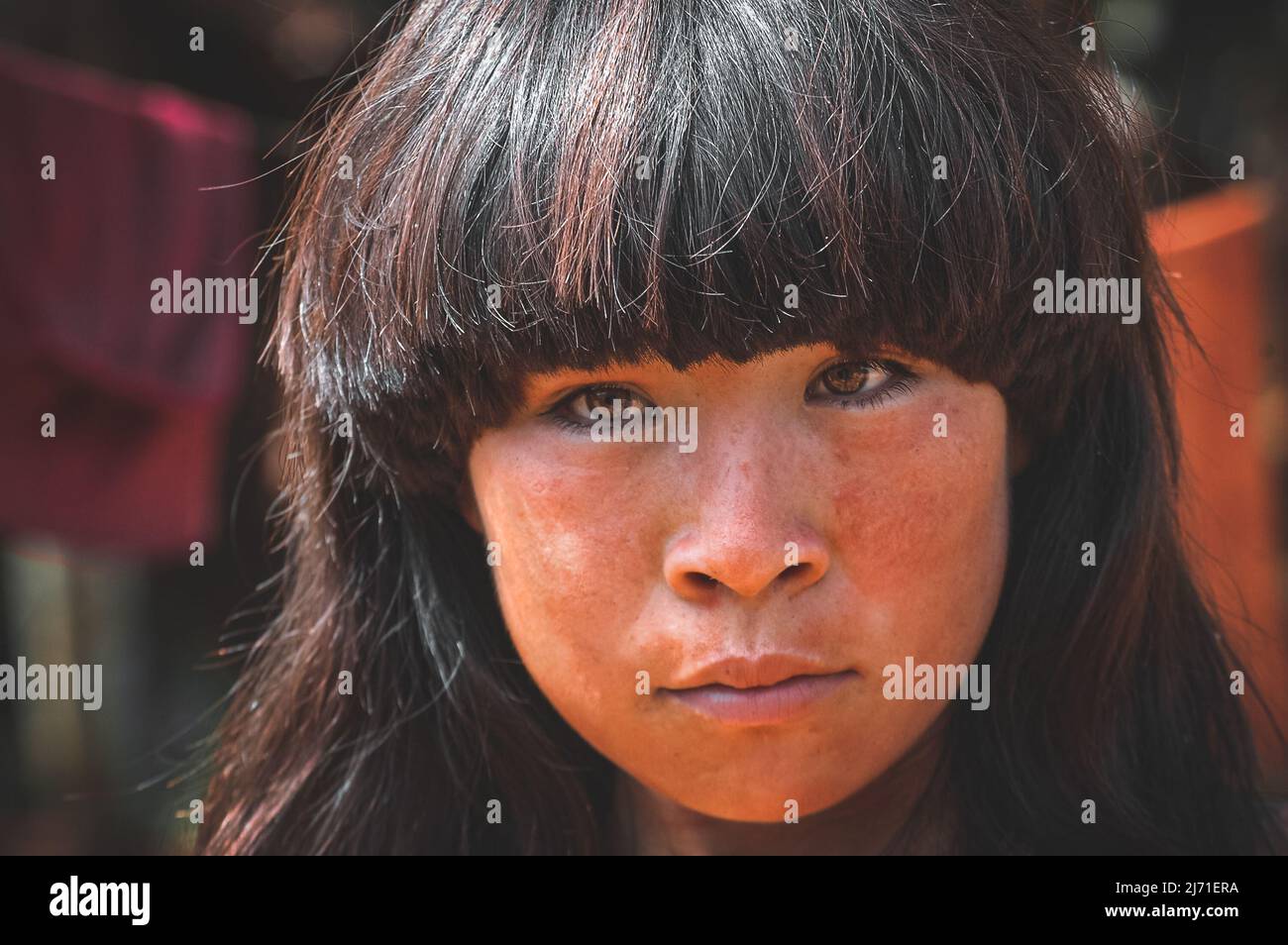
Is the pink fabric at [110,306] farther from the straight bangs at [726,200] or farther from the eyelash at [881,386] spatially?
the eyelash at [881,386]

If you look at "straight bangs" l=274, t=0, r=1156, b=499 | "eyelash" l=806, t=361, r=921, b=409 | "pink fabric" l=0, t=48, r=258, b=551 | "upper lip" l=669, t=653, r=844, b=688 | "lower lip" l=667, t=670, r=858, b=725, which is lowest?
"lower lip" l=667, t=670, r=858, b=725

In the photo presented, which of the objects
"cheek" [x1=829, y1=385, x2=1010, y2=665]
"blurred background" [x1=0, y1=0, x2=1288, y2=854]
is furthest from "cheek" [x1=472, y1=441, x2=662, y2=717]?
"blurred background" [x1=0, y1=0, x2=1288, y2=854]

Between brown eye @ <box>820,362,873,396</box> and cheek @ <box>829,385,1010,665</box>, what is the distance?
0.04 metres

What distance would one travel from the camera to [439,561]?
4.12 feet

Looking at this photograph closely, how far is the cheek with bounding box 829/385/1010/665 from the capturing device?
0.98 metres

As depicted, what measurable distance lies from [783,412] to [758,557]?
120 mm

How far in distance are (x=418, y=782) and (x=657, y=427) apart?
55 cm

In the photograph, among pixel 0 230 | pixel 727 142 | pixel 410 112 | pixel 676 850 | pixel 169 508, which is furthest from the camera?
pixel 169 508

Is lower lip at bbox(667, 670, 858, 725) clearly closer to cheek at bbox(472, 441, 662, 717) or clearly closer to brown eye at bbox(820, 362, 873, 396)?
cheek at bbox(472, 441, 662, 717)

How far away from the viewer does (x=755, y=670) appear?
0.98m

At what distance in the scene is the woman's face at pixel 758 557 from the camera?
965 mm

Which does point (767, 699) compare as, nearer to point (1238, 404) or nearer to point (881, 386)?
point (881, 386)

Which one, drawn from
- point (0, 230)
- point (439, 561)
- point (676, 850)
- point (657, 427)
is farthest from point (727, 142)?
point (0, 230)

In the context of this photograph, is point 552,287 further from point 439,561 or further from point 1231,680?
point 1231,680
